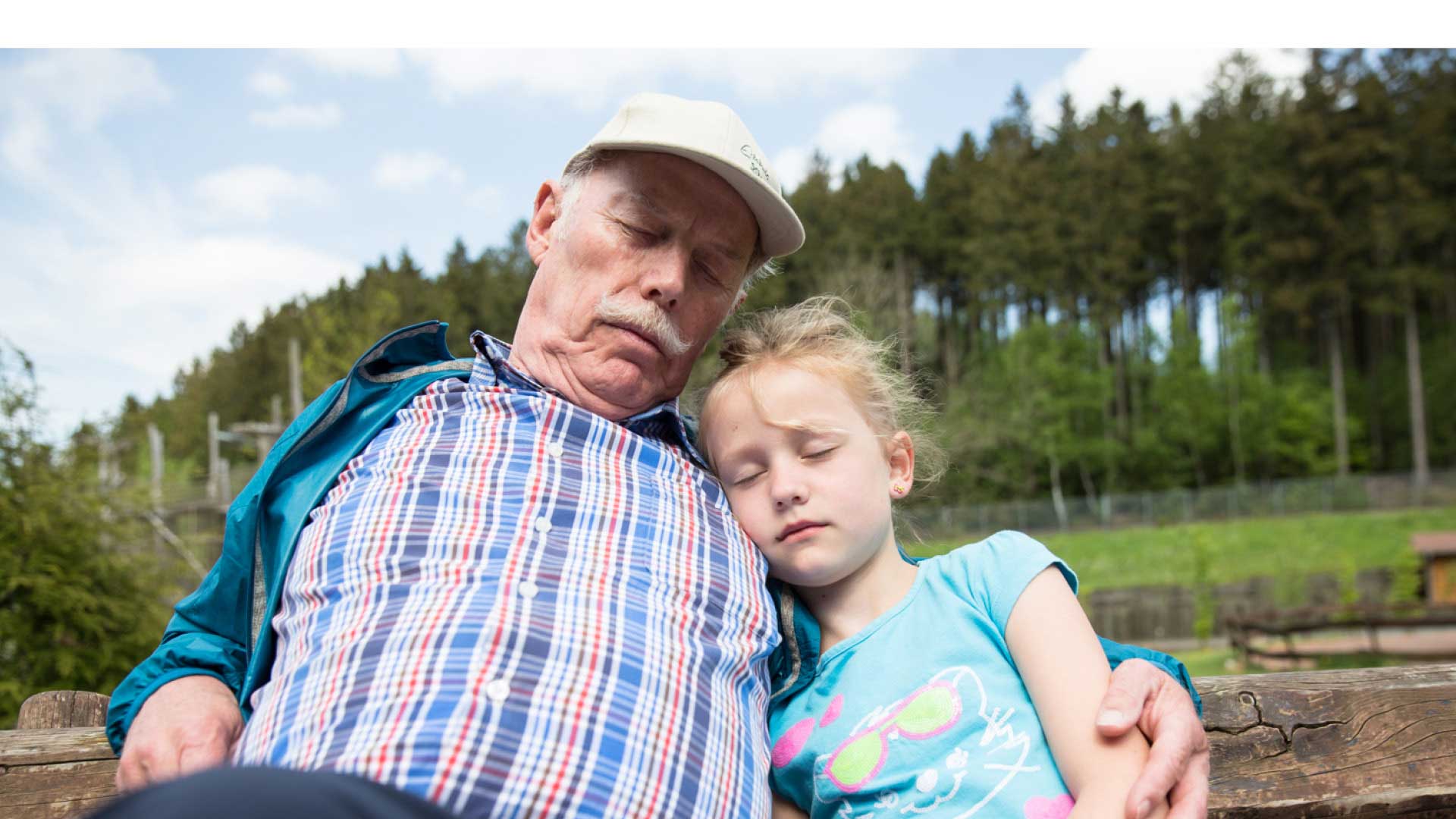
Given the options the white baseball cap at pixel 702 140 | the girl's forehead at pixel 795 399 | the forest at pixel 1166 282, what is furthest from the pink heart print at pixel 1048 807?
the forest at pixel 1166 282

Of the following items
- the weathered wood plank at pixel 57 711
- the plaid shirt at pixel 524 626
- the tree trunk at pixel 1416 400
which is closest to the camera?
the plaid shirt at pixel 524 626

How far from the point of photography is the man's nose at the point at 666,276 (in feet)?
6.72

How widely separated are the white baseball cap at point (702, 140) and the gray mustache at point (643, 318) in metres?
0.31

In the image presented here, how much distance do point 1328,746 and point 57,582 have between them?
6.09 metres

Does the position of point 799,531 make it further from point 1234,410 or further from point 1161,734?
point 1234,410

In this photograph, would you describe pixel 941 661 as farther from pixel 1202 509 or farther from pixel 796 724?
pixel 1202 509

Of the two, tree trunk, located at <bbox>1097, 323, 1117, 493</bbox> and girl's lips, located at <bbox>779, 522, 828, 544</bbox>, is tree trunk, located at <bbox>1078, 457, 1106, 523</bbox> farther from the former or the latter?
girl's lips, located at <bbox>779, 522, 828, 544</bbox>

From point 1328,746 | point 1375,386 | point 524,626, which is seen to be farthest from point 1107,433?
point 524,626

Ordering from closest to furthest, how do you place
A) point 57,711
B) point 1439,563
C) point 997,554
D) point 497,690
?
point 497,690 < point 997,554 < point 57,711 < point 1439,563

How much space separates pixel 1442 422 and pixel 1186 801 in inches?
1826

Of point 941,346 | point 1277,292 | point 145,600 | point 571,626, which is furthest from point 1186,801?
point 941,346

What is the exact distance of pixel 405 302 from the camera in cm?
4506

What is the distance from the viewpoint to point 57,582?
217 inches

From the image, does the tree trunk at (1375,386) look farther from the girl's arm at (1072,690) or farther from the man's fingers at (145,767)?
the man's fingers at (145,767)
